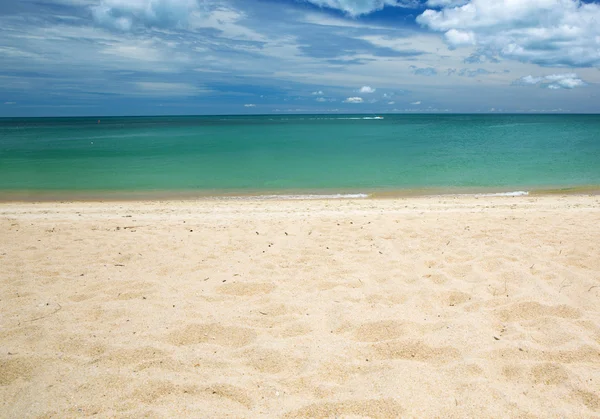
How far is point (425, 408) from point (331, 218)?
6.65 m

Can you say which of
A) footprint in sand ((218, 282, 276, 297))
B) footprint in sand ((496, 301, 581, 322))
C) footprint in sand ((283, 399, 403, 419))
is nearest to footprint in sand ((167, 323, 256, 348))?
footprint in sand ((218, 282, 276, 297))

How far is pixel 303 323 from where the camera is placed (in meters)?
4.20

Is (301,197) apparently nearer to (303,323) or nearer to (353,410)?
(303,323)

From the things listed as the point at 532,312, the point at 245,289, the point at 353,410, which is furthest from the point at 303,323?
the point at 532,312

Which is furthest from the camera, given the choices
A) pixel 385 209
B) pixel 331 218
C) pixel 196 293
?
pixel 385 209

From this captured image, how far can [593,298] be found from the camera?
4.65m

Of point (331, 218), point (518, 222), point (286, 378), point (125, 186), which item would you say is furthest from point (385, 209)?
point (125, 186)

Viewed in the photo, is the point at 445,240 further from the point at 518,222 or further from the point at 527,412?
the point at 527,412

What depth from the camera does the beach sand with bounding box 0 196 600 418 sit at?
9.97 feet

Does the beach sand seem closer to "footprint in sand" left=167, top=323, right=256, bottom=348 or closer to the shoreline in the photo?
"footprint in sand" left=167, top=323, right=256, bottom=348

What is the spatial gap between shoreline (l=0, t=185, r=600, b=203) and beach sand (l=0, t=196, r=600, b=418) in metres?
7.29

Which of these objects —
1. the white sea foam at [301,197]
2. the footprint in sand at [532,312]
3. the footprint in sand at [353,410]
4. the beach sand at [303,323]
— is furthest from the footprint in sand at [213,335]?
the white sea foam at [301,197]

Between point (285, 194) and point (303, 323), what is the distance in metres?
11.7

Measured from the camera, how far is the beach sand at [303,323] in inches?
120
